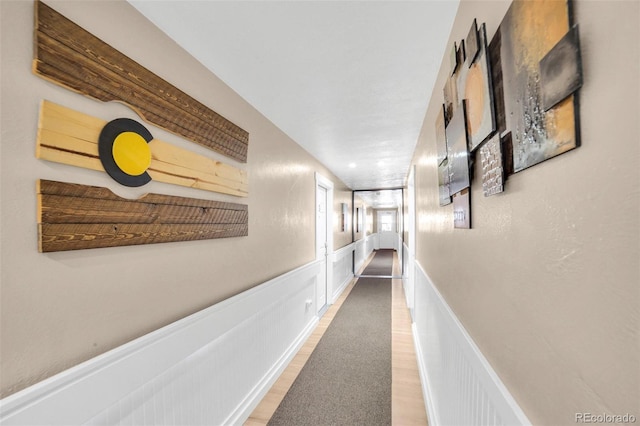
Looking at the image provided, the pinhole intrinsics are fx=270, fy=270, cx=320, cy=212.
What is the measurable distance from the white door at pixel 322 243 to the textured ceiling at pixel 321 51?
1745mm

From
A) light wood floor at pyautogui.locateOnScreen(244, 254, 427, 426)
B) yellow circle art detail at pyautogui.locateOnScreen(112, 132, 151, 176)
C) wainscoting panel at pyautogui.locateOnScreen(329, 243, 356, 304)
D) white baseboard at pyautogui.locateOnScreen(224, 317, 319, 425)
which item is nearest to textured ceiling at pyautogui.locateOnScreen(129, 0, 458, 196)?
yellow circle art detail at pyautogui.locateOnScreen(112, 132, 151, 176)

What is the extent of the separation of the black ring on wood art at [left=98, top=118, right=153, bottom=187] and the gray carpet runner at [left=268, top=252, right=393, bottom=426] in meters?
1.85

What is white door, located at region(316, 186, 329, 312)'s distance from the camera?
12.5 ft

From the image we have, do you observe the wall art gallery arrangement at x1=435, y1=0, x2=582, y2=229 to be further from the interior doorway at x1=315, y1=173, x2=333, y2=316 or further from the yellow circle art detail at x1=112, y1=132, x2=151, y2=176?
the interior doorway at x1=315, y1=173, x2=333, y2=316

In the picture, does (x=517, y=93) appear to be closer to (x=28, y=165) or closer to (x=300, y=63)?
(x=300, y=63)

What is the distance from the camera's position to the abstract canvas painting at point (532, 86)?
459 mm

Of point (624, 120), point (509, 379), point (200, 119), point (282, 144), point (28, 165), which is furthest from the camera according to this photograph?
point (282, 144)

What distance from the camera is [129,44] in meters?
1.12

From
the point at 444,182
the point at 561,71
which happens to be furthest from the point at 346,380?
the point at 561,71

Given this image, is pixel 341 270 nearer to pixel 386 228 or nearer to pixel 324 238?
pixel 324 238

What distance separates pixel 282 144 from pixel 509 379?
7.86 feet

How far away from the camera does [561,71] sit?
453mm

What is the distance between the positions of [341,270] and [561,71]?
17.1ft

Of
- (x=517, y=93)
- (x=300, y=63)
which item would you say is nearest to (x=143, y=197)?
(x=300, y=63)
